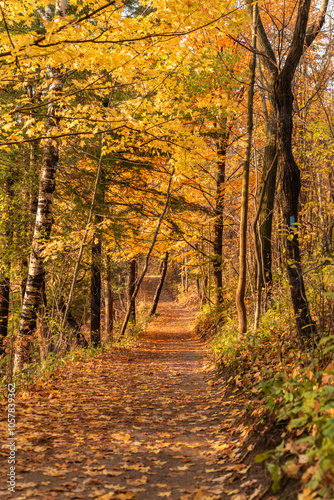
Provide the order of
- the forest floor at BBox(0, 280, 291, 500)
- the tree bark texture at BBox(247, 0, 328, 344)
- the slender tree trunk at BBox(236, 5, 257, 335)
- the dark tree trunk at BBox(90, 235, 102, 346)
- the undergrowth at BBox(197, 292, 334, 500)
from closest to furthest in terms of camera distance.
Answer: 1. the undergrowth at BBox(197, 292, 334, 500)
2. the forest floor at BBox(0, 280, 291, 500)
3. the tree bark texture at BBox(247, 0, 328, 344)
4. the slender tree trunk at BBox(236, 5, 257, 335)
5. the dark tree trunk at BBox(90, 235, 102, 346)

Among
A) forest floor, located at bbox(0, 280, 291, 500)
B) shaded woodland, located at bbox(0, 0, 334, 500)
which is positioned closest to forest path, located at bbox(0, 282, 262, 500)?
forest floor, located at bbox(0, 280, 291, 500)

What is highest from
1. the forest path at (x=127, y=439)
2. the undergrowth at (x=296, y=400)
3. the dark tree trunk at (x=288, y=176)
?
the dark tree trunk at (x=288, y=176)

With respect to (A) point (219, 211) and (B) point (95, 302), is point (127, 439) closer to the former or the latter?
(B) point (95, 302)

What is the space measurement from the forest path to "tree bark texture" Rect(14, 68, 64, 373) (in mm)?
1181

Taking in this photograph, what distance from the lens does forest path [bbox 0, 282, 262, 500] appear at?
330 cm

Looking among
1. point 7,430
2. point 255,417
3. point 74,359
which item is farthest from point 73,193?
point 255,417

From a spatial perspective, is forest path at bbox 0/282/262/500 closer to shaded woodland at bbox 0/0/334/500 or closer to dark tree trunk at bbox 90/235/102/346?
shaded woodland at bbox 0/0/334/500

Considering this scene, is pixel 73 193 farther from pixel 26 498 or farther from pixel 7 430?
pixel 26 498

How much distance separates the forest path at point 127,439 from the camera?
3305 millimetres

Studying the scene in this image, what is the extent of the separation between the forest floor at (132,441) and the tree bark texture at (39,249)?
1.15 m

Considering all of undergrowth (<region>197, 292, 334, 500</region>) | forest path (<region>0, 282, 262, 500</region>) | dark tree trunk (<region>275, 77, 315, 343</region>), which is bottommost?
forest path (<region>0, 282, 262, 500</region>)

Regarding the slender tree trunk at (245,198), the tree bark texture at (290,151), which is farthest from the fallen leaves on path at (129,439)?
the tree bark texture at (290,151)

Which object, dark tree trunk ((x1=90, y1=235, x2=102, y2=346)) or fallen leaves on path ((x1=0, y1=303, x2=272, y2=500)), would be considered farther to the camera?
dark tree trunk ((x1=90, y1=235, x2=102, y2=346))

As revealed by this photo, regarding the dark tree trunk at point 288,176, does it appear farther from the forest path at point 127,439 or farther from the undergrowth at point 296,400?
the forest path at point 127,439
